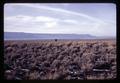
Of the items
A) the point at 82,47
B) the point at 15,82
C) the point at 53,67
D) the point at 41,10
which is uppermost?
the point at 41,10

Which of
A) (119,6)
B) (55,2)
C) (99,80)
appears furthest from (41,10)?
(99,80)

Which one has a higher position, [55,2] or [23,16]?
[55,2]

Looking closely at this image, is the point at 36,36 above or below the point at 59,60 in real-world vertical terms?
above

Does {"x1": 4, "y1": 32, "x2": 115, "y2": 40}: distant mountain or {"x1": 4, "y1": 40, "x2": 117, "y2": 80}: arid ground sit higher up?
{"x1": 4, "y1": 32, "x2": 115, "y2": 40}: distant mountain

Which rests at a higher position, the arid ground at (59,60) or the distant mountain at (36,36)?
the distant mountain at (36,36)

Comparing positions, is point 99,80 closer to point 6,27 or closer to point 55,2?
point 55,2

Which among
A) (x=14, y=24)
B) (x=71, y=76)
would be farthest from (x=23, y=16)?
(x=71, y=76)
